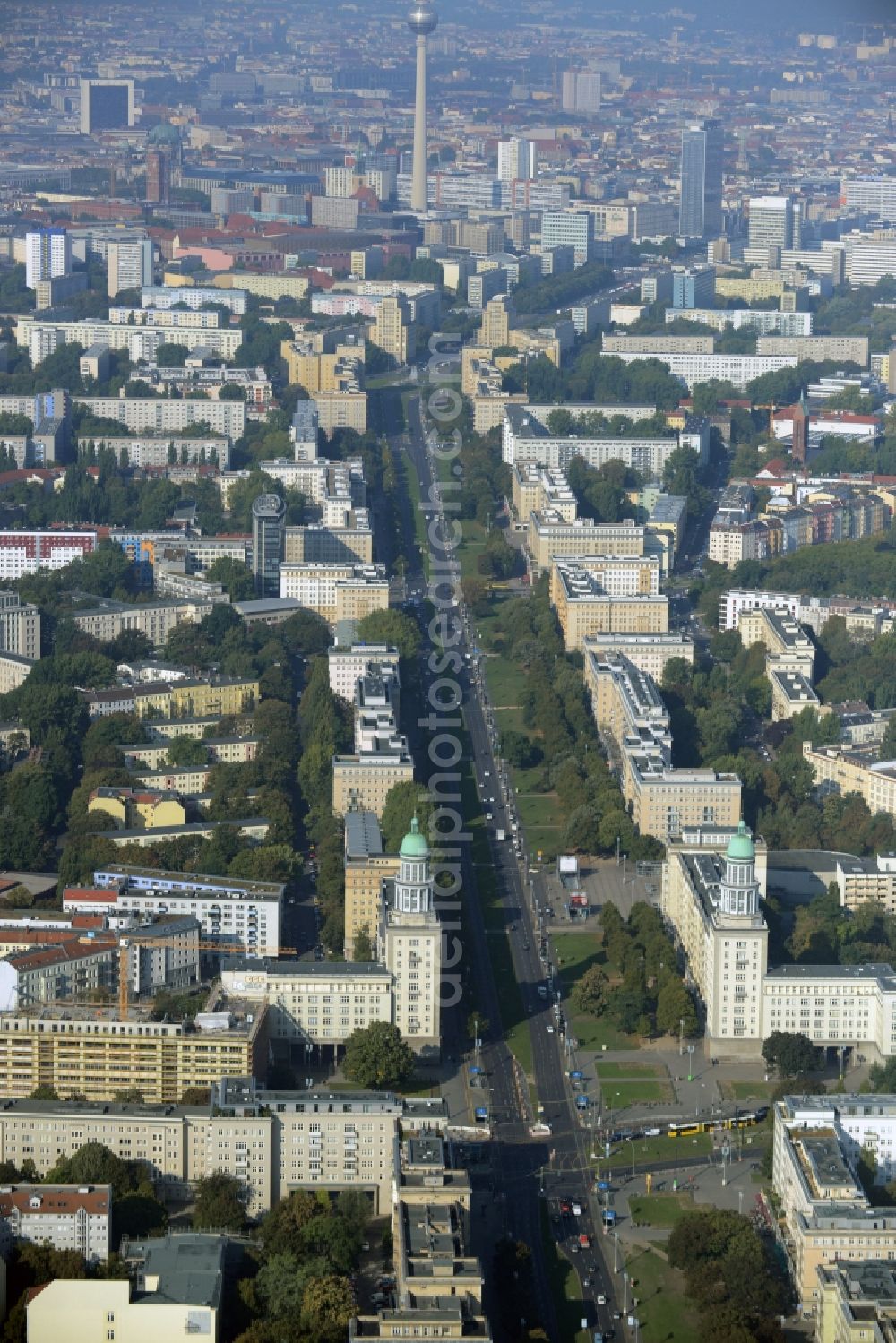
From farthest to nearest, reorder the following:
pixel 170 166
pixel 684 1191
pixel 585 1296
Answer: pixel 170 166
pixel 684 1191
pixel 585 1296

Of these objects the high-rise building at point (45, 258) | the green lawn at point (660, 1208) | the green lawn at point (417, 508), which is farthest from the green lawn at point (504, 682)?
the high-rise building at point (45, 258)

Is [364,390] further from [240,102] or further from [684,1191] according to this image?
[240,102]

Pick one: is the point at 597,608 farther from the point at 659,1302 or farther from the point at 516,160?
the point at 516,160

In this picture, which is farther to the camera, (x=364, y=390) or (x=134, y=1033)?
(x=364, y=390)

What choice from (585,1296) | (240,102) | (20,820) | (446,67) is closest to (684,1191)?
(585,1296)

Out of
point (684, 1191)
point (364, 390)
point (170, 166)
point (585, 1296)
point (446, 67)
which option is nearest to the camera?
point (585, 1296)

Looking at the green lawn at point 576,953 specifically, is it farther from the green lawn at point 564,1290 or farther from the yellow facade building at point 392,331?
the yellow facade building at point 392,331

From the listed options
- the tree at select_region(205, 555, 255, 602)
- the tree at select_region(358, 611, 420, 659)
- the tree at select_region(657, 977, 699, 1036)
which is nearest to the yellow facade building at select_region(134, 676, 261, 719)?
the tree at select_region(358, 611, 420, 659)
